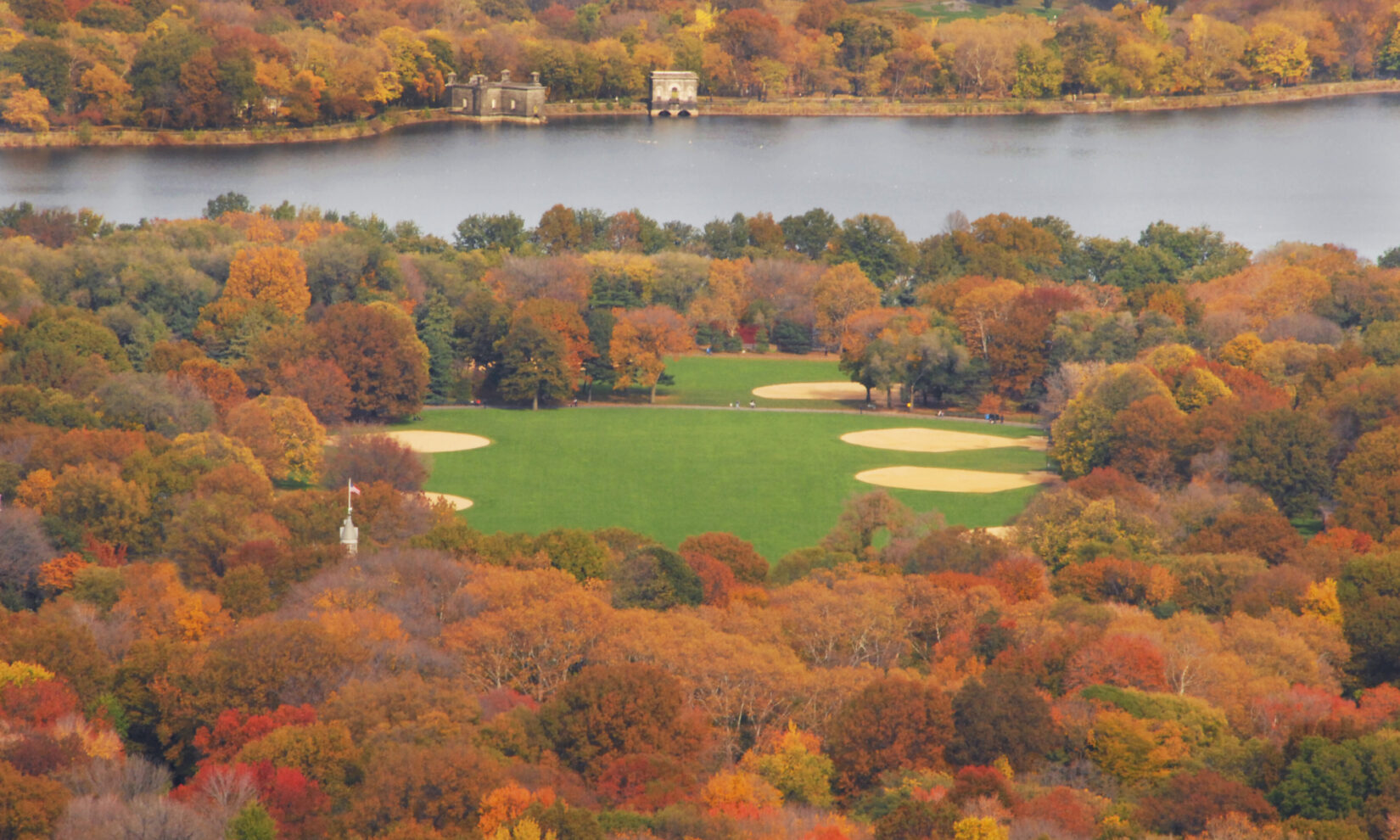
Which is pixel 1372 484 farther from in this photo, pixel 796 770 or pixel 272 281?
pixel 272 281

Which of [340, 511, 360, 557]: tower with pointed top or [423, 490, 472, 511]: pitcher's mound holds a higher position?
[340, 511, 360, 557]: tower with pointed top

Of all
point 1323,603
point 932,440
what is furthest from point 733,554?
point 932,440

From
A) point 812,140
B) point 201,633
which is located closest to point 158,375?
point 201,633

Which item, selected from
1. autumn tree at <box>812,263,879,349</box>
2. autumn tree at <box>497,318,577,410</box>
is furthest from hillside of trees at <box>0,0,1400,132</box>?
autumn tree at <box>497,318,577,410</box>

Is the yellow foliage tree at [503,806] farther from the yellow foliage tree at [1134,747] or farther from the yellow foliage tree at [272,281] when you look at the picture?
the yellow foliage tree at [272,281]

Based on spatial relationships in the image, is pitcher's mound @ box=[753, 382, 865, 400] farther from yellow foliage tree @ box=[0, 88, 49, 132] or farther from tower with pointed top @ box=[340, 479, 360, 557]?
yellow foliage tree @ box=[0, 88, 49, 132]

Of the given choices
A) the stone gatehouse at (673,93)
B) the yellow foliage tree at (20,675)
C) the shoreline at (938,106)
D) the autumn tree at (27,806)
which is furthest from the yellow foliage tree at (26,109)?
the autumn tree at (27,806)
